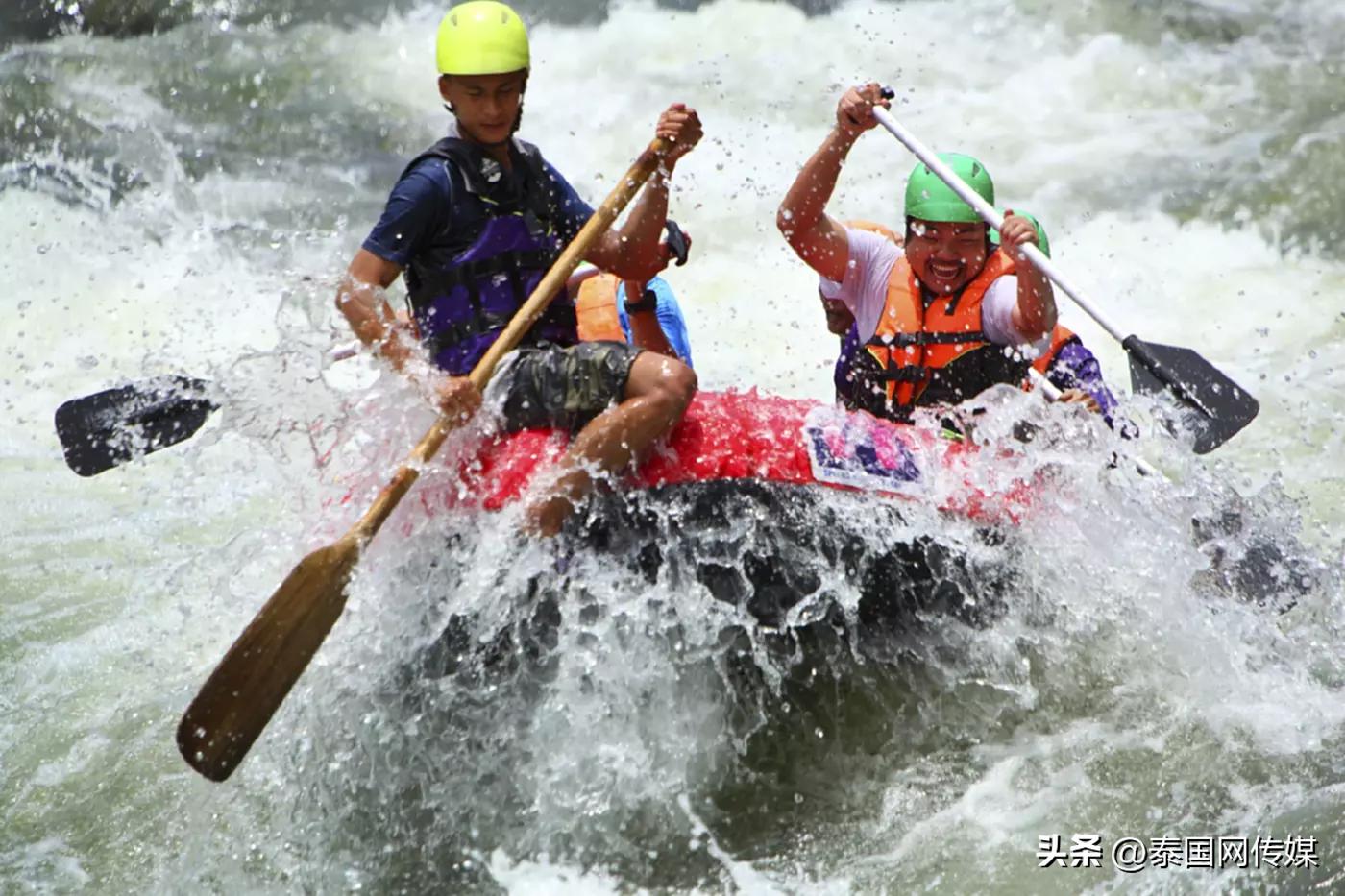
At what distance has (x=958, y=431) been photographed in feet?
15.4

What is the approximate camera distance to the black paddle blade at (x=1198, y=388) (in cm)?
468

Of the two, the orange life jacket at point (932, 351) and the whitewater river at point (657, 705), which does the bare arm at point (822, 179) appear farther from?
the whitewater river at point (657, 705)

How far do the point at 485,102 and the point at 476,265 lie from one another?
1.47ft

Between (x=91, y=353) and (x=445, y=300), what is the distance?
199 inches

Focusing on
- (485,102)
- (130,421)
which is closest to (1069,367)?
(485,102)

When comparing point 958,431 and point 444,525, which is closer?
point 444,525

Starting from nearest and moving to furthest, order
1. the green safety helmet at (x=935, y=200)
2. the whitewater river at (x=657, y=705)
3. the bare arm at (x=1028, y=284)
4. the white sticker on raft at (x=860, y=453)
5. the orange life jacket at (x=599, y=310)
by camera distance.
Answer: the whitewater river at (x=657, y=705) < the white sticker on raft at (x=860, y=453) < the bare arm at (x=1028, y=284) < the green safety helmet at (x=935, y=200) < the orange life jacket at (x=599, y=310)

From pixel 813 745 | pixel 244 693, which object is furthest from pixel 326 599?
pixel 813 745

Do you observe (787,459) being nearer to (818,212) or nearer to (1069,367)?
(818,212)

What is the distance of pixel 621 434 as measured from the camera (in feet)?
13.4

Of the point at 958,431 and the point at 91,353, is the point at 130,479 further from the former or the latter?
the point at 958,431

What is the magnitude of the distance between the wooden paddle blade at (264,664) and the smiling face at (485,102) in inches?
48.0

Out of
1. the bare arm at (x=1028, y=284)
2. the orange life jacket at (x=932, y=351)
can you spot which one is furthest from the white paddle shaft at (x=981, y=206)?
the orange life jacket at (x=932, y=351)

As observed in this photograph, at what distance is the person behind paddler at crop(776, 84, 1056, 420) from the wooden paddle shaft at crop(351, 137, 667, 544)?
633 millimetres
